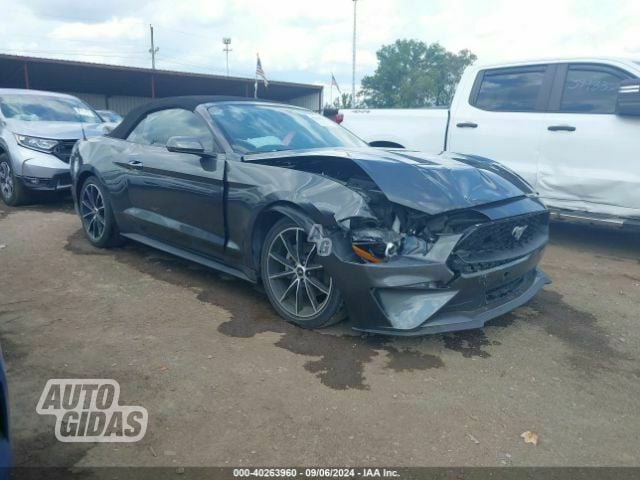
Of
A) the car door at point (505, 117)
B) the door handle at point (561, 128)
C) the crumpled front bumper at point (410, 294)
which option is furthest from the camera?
the car door at point (505, 117)

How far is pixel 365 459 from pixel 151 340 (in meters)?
1.73

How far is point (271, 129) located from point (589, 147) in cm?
343

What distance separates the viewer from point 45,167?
7.24 meters

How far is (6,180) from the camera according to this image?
25.2 ft

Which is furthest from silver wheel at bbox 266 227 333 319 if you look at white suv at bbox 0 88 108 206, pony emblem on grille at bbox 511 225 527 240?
white suv at bbox 0 88 108 206

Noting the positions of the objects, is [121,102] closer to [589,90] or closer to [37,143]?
[37,143]

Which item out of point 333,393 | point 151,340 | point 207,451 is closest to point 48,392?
point 151,340

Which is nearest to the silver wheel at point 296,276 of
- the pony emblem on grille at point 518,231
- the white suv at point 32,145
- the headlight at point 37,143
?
the pony emblem on grille at point 518,231

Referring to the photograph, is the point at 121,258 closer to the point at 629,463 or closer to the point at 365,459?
the point at 365,459

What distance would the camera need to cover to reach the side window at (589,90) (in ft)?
18.5

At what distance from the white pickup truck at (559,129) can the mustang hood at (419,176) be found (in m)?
1.85

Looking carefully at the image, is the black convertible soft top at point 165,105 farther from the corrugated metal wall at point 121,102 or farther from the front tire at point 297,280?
the corrugated metal wall at point 121,102

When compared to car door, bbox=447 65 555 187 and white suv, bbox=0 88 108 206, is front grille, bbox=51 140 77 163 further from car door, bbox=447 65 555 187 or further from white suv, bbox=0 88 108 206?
car door, bbox=447 65 555 187

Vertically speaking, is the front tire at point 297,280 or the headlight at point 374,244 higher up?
the headlight at point 374,244
